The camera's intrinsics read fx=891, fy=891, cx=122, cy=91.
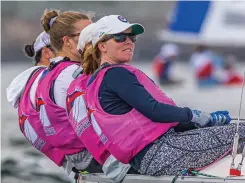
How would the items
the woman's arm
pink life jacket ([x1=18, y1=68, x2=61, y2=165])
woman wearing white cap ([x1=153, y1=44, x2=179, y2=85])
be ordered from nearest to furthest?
the woman's arm
pink life jacket ([x1=18, y1=68, x2=61, y2=165])
woman wearing white cap ([x1=153, y1=44, x2=179, y2=85])

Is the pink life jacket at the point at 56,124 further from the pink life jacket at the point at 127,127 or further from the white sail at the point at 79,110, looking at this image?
the pink life jacket at the point at 127,127

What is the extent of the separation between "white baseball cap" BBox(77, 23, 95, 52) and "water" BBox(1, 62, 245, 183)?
2.85 metres

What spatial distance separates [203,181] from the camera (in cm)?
383

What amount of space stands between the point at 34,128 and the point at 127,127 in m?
0.84

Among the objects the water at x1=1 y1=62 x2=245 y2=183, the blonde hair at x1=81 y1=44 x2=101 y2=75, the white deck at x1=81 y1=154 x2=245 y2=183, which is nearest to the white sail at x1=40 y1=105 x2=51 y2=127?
the blonde hair at x1=81 y1=44 x2=101 y2=75

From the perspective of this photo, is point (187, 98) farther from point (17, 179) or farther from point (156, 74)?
point (17, 179)

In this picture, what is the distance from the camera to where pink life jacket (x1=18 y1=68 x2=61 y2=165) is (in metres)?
4.62

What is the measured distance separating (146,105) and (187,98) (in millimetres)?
16674

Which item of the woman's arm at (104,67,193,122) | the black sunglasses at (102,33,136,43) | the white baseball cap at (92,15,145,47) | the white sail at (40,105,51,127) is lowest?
the white sail at (40,105,51,127)

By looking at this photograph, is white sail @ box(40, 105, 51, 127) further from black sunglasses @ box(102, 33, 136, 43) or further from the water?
the water

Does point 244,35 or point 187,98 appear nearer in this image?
point 187,98

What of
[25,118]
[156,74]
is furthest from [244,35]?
[25,118]

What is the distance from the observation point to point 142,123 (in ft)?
13.1

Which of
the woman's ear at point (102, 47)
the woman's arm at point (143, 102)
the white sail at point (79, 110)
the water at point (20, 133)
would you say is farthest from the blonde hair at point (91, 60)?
the water at point (20, 133)
